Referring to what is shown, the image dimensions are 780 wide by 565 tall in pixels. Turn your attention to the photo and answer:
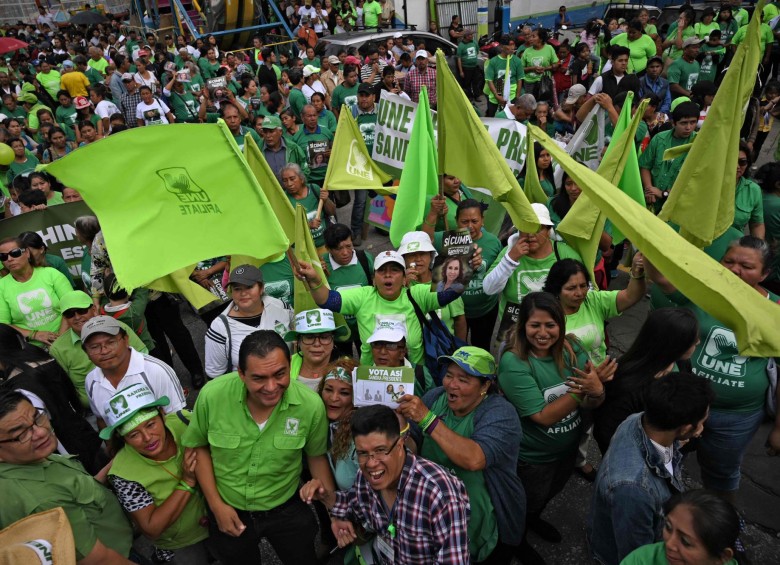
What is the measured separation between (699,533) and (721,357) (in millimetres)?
1537

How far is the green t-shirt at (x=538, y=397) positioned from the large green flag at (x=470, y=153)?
1.00 meters

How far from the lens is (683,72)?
957cm

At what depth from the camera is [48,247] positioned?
243 inches

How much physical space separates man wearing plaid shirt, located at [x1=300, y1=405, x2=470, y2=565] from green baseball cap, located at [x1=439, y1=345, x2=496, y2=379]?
0.54m

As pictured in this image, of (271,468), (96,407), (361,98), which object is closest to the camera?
(271,468)

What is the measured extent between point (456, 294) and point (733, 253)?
A: 174 cm

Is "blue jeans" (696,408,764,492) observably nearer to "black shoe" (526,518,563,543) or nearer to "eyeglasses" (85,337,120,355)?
"black shoe" (526,518,563,543)

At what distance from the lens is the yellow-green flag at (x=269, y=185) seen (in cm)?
383

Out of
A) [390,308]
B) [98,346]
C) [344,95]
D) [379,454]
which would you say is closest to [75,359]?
[98,346]

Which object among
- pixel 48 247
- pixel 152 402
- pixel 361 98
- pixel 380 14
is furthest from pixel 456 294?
pixel 380 14

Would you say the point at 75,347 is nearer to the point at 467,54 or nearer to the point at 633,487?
the point at 633,487

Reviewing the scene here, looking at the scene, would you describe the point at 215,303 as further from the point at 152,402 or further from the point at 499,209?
the point at 499,209

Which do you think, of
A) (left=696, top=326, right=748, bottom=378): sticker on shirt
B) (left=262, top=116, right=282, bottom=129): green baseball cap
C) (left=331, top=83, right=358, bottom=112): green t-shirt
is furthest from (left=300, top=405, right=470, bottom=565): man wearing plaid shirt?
(left=331, top=83, right=358, bottom=112): green t-shirt

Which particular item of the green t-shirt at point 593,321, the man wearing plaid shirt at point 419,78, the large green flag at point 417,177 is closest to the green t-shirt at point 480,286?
the large green flag at point 417,177
